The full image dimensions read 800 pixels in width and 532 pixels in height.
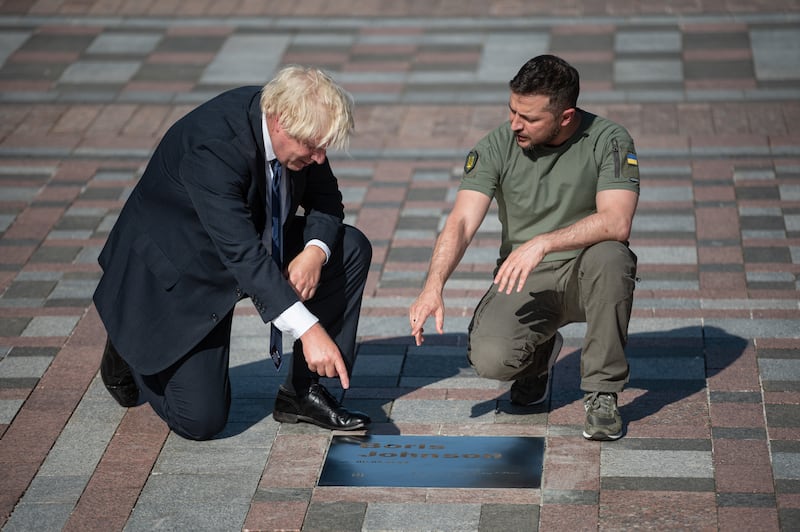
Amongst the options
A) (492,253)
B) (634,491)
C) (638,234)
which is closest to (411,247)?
(492,253)

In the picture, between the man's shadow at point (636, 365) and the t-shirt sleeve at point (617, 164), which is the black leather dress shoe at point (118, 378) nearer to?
the man's shadow at point (636, 365)

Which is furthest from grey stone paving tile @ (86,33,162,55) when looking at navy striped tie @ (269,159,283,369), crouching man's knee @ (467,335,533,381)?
crouching man's knee @ (467,335,533,381)

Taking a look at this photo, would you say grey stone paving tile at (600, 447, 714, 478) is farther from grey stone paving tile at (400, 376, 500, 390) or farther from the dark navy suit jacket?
the dark navy suit jacket

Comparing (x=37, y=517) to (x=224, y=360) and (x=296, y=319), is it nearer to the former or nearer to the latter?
(x=224, y=360)

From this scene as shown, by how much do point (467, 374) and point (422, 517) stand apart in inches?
45.9

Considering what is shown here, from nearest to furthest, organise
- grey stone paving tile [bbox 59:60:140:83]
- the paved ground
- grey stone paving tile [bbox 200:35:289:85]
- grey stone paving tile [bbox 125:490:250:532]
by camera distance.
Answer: grey stone paving tile [bbox 125:490:250:532], the paved ground, grey stone paving tile [bbox 200:35:289:85], grey stone paving tile [bbox 59:60:140:83]

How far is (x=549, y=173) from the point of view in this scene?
444 cm

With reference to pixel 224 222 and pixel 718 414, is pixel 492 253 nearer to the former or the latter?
pixel 718 414

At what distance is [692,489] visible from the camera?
3.98 m

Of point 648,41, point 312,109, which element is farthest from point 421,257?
point 648,41

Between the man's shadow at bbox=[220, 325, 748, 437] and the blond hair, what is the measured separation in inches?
49.5

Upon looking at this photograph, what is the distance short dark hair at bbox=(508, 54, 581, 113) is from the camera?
13.8 feet

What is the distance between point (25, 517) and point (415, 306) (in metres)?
1.52

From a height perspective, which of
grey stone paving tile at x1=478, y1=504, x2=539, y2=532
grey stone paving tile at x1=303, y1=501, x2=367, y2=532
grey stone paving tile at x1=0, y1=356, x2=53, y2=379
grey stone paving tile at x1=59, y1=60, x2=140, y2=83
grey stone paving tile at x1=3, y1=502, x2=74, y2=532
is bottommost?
grey stone paving tile at x1=59, y1=60, x2=140, y2=83
